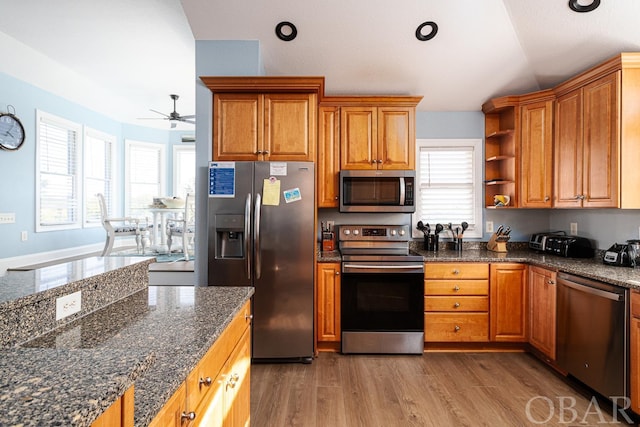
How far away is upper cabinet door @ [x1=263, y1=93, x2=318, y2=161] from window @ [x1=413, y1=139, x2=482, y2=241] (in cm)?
142

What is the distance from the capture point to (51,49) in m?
3.72

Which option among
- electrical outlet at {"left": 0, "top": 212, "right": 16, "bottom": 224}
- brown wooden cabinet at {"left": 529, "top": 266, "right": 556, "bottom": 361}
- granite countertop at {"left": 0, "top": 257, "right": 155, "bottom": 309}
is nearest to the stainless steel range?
brown wooden cabinet at {"left": 529, "top": 266, "right": 556, "bottom": 361}

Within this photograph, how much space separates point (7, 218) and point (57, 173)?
99cm

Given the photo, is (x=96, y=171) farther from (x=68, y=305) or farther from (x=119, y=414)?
(x=119, y=414)

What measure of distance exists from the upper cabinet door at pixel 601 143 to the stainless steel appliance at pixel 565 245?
0.44 metres

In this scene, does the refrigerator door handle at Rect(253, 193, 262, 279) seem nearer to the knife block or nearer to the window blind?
the knife block

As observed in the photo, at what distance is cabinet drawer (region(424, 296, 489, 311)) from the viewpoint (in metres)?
2.86

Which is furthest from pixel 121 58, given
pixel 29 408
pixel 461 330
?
pixel 461 330

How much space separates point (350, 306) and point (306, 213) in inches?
35.6

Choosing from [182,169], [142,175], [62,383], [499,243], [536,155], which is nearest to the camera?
[62,383]

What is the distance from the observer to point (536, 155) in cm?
298

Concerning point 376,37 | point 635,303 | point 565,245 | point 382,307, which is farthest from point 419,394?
point 376,37

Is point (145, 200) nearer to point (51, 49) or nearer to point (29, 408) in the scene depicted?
point (51, 49)

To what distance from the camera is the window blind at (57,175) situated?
4.47 metres
